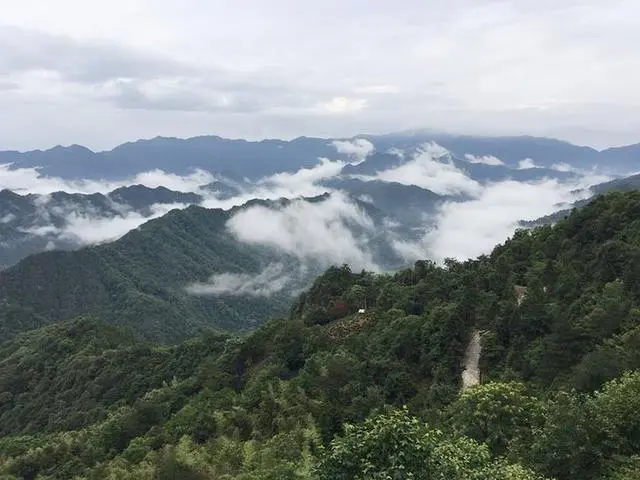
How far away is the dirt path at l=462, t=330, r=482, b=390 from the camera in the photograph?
38.8m

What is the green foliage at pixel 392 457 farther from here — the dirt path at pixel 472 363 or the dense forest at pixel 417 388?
the dirt path at pixel 472 363

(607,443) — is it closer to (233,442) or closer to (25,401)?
(233,442)

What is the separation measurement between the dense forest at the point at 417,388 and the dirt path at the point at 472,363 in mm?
597

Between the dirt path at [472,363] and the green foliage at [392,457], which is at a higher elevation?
the green foliage at [392,457]

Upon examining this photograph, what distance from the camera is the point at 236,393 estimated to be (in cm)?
5341

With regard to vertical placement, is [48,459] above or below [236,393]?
below

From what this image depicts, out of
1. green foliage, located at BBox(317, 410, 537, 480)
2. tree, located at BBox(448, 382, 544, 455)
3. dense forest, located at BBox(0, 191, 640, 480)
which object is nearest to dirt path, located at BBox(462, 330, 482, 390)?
dense forest, located at BBox(0, 191, 640, 480)

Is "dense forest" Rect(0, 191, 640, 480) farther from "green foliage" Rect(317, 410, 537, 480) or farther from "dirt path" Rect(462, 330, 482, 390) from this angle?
"dirt path" Rect(462, 330, 482, 390)

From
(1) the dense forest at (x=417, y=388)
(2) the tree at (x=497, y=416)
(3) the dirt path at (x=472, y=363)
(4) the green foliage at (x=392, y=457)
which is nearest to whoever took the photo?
(4) the green foliage at (x=392, y=457)

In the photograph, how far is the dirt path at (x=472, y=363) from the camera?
127 ft

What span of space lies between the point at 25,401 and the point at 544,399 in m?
86.5

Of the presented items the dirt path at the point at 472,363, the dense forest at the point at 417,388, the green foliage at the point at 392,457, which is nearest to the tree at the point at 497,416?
the dense forest at the point at 417,388

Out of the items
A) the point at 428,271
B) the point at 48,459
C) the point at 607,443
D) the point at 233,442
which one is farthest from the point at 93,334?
the point at 607,443

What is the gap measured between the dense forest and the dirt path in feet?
1.96
